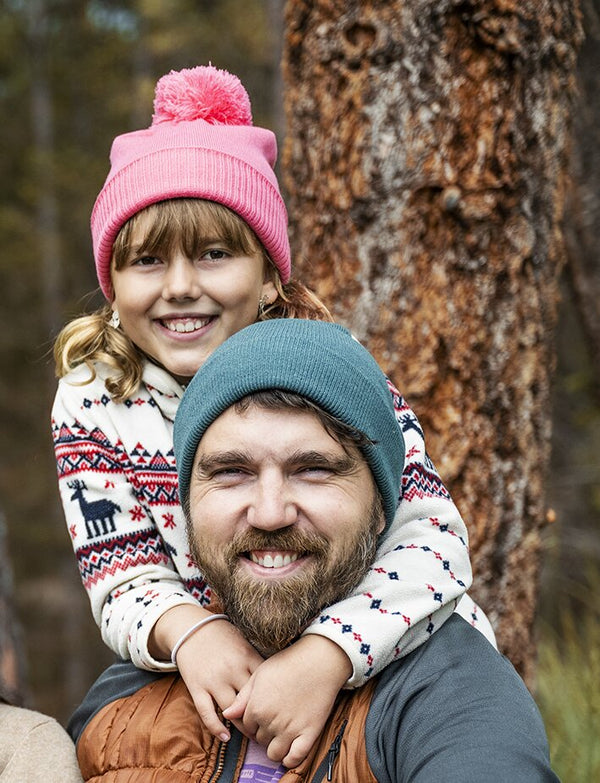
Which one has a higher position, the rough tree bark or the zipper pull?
the rough tree bark

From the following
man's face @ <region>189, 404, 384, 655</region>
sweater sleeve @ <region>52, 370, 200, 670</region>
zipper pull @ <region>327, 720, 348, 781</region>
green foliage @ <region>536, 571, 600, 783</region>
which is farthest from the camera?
green foliage @ <region>536, 571, 600, 783</region>

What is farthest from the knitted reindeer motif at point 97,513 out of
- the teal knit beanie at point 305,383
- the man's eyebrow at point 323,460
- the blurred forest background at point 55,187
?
the blurred forest background at point 55,187

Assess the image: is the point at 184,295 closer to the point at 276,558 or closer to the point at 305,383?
the point at 305,383

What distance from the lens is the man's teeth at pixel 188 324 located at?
2.75 meters

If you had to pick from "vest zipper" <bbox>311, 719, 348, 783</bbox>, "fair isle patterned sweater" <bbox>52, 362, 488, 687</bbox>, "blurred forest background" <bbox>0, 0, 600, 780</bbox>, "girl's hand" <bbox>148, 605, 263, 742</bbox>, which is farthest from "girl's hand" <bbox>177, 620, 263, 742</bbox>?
"blurred forest background" <bbox>0, 0, 600, 780</bbox>

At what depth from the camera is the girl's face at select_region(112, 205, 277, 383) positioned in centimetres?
271

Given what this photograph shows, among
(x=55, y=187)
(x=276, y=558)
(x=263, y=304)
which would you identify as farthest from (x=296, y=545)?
(x=55, y=187)

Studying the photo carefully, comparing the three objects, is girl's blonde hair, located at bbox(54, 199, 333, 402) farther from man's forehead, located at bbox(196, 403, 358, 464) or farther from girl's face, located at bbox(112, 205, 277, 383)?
man's forehead, located at bbox(196, 403, 358, 464)

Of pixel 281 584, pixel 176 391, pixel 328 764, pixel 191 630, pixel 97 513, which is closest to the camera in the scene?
pixel 328 764

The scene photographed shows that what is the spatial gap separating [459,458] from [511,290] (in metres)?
0.67

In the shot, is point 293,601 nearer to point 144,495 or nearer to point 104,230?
point 144,495

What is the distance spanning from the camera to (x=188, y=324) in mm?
2750

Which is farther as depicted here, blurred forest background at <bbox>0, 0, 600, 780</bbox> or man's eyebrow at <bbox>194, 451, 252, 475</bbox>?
blurred forest background at <bbox>0, 0, 600, 780</bbox>

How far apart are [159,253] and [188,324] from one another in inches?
9.3
